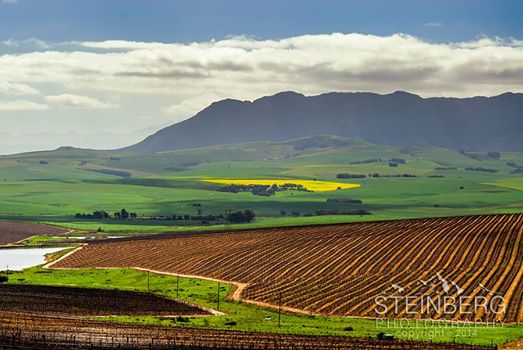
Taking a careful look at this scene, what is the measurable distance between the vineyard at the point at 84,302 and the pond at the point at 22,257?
134 feet

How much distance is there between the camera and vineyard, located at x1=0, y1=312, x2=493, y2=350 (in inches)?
2239

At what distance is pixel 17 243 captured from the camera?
564 ft

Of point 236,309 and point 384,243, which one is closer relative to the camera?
point 236,309

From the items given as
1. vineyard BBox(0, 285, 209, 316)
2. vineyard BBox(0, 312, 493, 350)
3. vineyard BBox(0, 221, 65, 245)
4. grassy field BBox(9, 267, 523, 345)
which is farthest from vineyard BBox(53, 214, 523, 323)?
vineyard BBox(0, 221, 65, 245)

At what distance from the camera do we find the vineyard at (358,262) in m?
85.1

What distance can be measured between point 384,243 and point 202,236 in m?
44.1

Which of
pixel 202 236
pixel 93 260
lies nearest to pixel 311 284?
pixel 93 260

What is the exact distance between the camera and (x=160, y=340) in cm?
5938

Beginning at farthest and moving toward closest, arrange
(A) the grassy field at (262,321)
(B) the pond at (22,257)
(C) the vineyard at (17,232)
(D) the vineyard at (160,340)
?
1. (C) the vineyard at (17,232)
2. (B) the pond at (22,257)
3. (A) the grassy field at (262,321)
4. (D) the vineyard at (160,340)

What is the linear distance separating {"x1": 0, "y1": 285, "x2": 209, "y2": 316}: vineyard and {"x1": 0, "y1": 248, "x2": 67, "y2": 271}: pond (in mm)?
40771

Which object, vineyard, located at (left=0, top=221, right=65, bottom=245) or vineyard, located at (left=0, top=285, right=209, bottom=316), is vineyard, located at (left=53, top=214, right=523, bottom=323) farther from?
vineyard, located at (left=0, top=221, right=65, bottom=245)

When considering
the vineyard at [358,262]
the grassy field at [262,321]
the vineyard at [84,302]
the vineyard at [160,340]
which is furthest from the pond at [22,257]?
the vineyard at [160,340]

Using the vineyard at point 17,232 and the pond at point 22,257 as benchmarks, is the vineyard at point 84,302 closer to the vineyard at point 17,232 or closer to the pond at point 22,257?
the pond at point 22,257

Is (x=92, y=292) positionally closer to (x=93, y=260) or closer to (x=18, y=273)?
(x=18, y=273)
